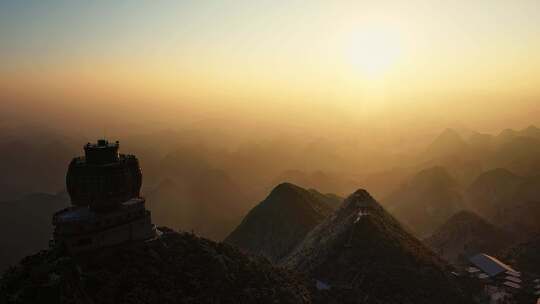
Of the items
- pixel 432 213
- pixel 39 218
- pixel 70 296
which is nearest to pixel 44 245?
pixel 39 218

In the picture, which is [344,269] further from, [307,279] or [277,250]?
[277,250]

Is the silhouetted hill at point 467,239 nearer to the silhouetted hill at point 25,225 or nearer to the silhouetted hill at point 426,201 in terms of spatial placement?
the silhouetted hill at point 426,201

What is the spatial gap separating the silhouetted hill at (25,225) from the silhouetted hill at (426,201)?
129 m

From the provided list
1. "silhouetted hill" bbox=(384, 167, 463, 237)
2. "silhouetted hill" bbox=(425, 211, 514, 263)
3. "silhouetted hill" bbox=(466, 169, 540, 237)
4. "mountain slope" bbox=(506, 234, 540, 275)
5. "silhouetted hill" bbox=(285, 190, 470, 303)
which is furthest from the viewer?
"silhouetted hill" bbox=(384, 167, 463, 237)

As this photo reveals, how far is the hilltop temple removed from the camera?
41031 mm

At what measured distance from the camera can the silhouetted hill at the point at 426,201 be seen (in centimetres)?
15800

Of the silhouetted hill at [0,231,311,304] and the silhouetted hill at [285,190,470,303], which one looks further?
the silhouetted hill at [285,190,470,303]

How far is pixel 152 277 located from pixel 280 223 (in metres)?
65.1

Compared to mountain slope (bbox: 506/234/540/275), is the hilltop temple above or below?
above

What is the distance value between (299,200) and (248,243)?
60.0ft

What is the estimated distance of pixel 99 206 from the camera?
43.3m

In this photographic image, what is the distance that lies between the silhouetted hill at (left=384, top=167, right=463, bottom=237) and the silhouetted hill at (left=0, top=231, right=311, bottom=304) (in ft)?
372

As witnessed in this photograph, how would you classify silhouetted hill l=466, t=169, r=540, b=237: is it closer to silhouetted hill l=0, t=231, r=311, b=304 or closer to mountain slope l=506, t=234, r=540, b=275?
mountain slope l=506, t=234, r=540, b=275

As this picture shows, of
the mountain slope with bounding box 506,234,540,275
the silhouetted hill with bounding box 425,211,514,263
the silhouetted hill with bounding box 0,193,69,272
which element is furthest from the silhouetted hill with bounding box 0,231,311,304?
the silhouetted hill with bounding box 0,193,69,272
